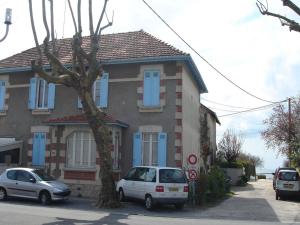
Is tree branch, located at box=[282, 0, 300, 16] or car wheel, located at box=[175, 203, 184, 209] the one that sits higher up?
tree branch, located at box=[282, 0, 300, 16]

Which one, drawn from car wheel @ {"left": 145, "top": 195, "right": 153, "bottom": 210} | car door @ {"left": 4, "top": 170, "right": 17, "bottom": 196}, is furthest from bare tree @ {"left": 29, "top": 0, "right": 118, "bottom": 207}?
car door @ {"left": 4, "top": 170, "right": 17, "bottom": 196}

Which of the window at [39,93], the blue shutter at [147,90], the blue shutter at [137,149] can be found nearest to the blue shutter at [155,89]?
→ the blue shutter at [147,90]

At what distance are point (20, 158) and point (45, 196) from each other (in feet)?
22.4

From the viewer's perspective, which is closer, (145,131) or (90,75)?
(90,75)

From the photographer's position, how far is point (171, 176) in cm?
1786

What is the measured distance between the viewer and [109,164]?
60.0ft

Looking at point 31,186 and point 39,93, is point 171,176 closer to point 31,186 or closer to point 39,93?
point 31,186

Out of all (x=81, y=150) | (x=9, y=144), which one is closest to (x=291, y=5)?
(x=81, y=150)

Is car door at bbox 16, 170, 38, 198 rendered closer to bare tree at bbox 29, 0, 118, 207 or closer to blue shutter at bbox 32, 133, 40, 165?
bare tree at bbox 29, 0, 118, 207

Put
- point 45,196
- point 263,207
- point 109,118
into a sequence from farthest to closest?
1. point 109,118
2. point 263,207
3. point 45,196

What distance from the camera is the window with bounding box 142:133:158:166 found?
2245cm

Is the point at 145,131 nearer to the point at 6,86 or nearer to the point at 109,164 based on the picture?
the point at 109,164

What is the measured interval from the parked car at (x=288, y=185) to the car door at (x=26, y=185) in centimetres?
1297

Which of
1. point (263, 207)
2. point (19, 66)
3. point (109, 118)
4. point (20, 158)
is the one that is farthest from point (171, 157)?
point (19, 66)
